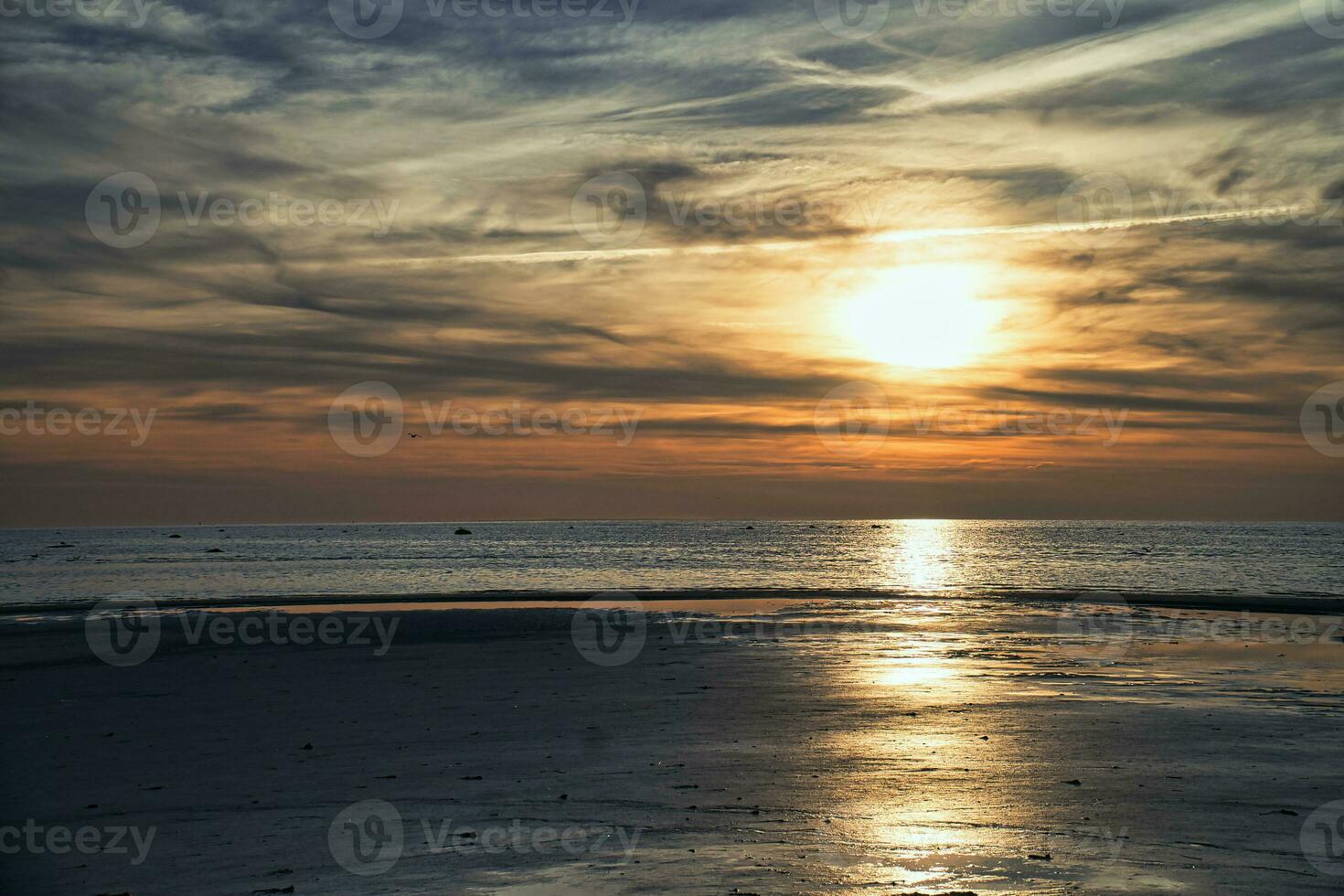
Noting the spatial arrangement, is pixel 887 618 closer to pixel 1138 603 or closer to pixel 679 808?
pixel 1138 603

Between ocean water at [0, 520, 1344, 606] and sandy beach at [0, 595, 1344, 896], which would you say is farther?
ocean water at [0, 520, 1344, 606]

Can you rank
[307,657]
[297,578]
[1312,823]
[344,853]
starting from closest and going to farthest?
[344,853] < [1312,823] < [307,657] < [297,578]

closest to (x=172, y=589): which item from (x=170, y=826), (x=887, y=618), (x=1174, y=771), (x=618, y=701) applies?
(x=887, y=618)

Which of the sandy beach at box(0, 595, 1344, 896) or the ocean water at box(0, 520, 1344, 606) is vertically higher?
the ocean water at box(0, 520, 1344, 606)

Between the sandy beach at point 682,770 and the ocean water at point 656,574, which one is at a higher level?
the ocean water at point 656,574

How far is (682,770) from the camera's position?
1389 cm

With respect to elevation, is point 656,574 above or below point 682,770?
above

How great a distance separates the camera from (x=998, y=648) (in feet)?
91.4

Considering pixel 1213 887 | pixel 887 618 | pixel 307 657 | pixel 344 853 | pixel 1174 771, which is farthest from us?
pixel 887 618

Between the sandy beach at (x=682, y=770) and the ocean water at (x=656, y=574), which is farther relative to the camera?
the ocean water at (x=656, y=574)

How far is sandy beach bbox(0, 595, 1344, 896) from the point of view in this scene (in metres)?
9.93

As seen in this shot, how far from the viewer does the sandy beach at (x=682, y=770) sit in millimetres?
9930

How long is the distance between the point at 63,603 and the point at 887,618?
41321mm

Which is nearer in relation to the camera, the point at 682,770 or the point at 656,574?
the point at 682,770
